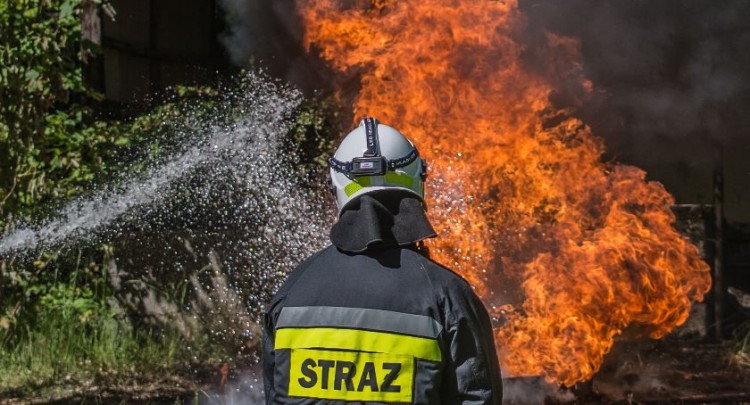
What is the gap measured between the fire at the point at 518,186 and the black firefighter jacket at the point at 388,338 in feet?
11.3

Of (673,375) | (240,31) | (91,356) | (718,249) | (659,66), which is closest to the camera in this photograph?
(91,356)

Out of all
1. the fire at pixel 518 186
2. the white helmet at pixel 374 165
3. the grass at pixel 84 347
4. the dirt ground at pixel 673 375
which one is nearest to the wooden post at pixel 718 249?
the dirt ground at pixel 673 375

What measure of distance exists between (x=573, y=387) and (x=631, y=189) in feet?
5.81

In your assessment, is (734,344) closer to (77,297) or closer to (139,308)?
(139,308)

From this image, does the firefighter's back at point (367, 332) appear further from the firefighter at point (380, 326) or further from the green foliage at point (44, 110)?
the green foliage at point (44, 110)

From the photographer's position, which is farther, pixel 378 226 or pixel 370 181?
pixel 370 181

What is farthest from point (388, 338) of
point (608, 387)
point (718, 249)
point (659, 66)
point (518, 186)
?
point (718, 249)

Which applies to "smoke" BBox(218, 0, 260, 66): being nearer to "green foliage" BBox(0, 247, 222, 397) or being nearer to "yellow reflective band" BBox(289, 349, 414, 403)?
"green foliage" BBox(0, 247, 222, 397)

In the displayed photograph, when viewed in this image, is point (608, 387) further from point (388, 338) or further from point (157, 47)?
point (157, 47)

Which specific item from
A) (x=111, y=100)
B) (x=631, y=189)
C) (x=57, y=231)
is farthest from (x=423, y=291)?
(x=111, y=100)

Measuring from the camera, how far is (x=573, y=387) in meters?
5.57

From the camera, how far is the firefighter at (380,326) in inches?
84.1

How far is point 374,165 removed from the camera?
93.9 inches

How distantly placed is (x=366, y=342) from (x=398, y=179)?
521 millimetres
